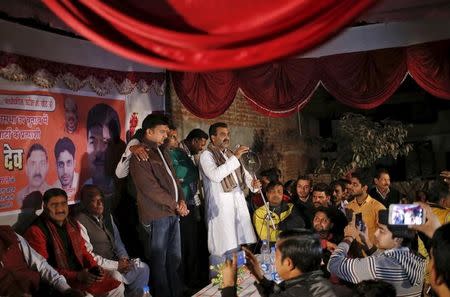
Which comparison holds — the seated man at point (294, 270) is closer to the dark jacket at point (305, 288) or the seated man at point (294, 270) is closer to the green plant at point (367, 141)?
the dark jacket at point (305, 288)

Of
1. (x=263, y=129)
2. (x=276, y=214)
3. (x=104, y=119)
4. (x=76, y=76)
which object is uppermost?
(x=76, y=76)

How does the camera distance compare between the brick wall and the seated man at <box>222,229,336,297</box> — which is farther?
the brick wall

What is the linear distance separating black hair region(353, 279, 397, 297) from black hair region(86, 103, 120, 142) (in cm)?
289

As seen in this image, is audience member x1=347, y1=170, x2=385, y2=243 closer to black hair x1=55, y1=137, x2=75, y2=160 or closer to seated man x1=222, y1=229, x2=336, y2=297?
seated man x1=222, y1=229, x2=336, y2=297

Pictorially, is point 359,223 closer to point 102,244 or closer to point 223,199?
point 223,199

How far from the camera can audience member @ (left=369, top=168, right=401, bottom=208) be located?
16.4 ft

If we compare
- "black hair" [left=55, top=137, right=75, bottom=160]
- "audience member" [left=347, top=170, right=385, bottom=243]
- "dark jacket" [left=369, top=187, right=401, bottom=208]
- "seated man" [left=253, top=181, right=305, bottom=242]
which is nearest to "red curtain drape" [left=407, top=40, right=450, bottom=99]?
"dark jacket" [left=369, top=187, right=401, bottom=208]

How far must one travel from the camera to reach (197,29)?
157cm

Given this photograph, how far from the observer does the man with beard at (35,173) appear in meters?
3.86

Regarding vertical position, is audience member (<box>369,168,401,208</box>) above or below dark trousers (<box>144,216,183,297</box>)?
above

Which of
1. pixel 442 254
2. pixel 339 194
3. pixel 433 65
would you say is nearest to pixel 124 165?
pixel 339 194

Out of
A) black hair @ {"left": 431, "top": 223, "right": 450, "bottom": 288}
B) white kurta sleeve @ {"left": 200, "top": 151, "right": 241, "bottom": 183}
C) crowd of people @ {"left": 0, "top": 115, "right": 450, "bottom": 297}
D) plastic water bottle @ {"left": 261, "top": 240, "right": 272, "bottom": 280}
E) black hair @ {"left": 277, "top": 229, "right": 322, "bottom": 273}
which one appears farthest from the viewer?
white kurta sleeve @ {"left": 200, "top": 151, "right": 241, "bottom": 183}

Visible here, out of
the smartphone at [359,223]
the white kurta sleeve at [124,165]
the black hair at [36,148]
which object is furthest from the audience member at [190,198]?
the smartphone at [359,223]

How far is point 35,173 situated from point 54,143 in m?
0.33
